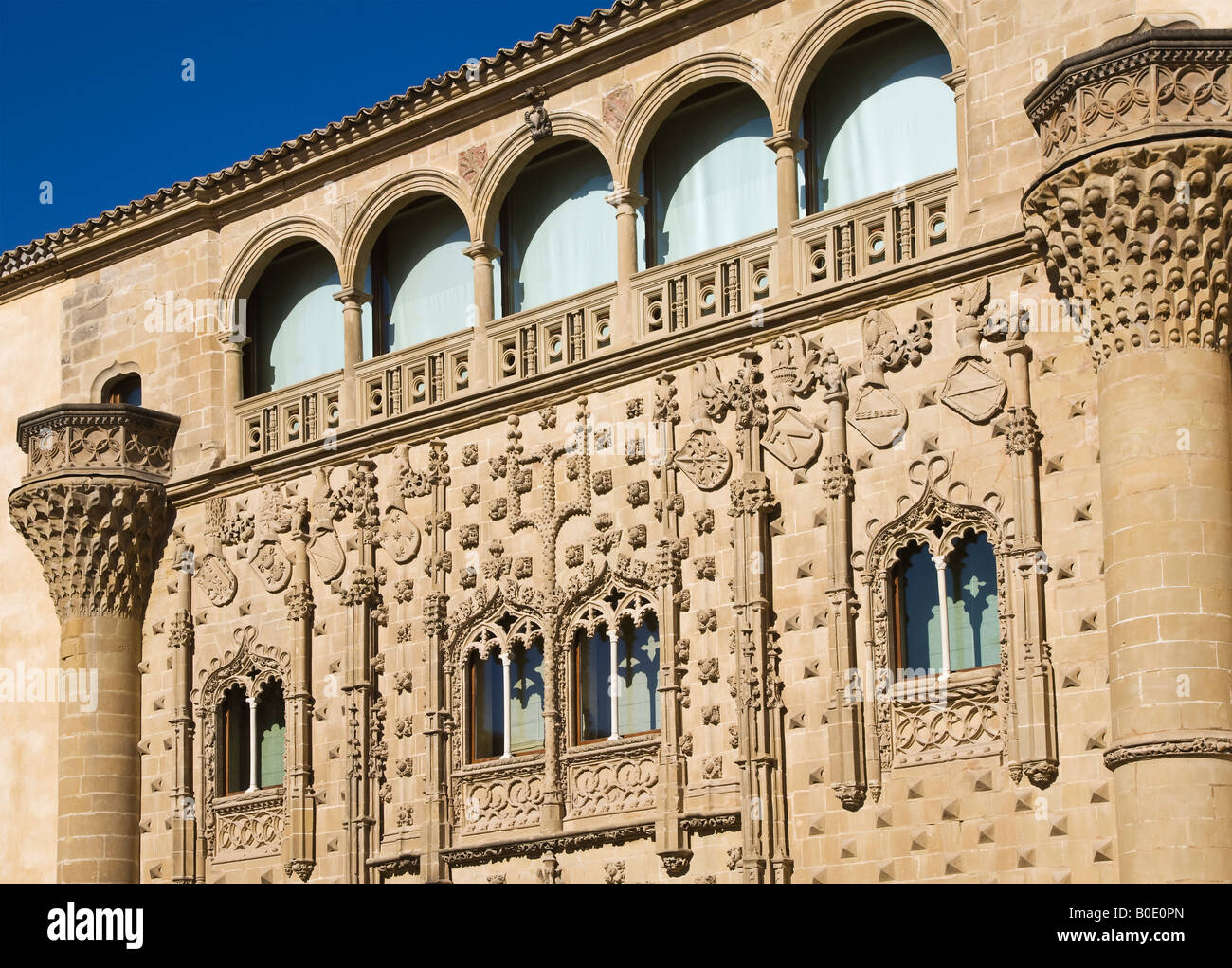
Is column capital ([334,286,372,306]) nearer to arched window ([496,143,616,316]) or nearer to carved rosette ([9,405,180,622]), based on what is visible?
arched window ([496,143,616,316])

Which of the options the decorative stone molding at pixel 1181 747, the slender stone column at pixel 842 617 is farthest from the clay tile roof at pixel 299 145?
the decorative stone molding at pixel 1181 747

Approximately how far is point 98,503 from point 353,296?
326 cm

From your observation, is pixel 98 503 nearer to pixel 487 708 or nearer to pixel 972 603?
pixel 487 708

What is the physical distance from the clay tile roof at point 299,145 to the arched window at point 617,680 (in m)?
5.29

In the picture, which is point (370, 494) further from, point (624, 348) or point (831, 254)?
point (831, 254)

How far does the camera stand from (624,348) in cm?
2198

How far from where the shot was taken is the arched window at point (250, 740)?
79.0 feet

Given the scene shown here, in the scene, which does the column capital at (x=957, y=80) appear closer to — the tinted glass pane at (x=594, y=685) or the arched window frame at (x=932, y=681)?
the arched window frame at (x=932, y=681)

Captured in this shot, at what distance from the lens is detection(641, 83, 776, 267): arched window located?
22391mm

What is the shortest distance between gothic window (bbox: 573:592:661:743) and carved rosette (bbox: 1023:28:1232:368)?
4707mm

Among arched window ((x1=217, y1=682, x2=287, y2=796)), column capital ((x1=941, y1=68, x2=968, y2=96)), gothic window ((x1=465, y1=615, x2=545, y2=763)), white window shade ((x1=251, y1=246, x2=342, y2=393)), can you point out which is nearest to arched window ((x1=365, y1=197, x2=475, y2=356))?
white window shade ((x1=251, y1=246, x2=342, y2=393))

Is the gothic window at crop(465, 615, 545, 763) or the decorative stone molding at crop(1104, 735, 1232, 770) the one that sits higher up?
the gothic window at crop(465, 615, 545, 763)

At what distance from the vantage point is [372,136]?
24.5 meters
